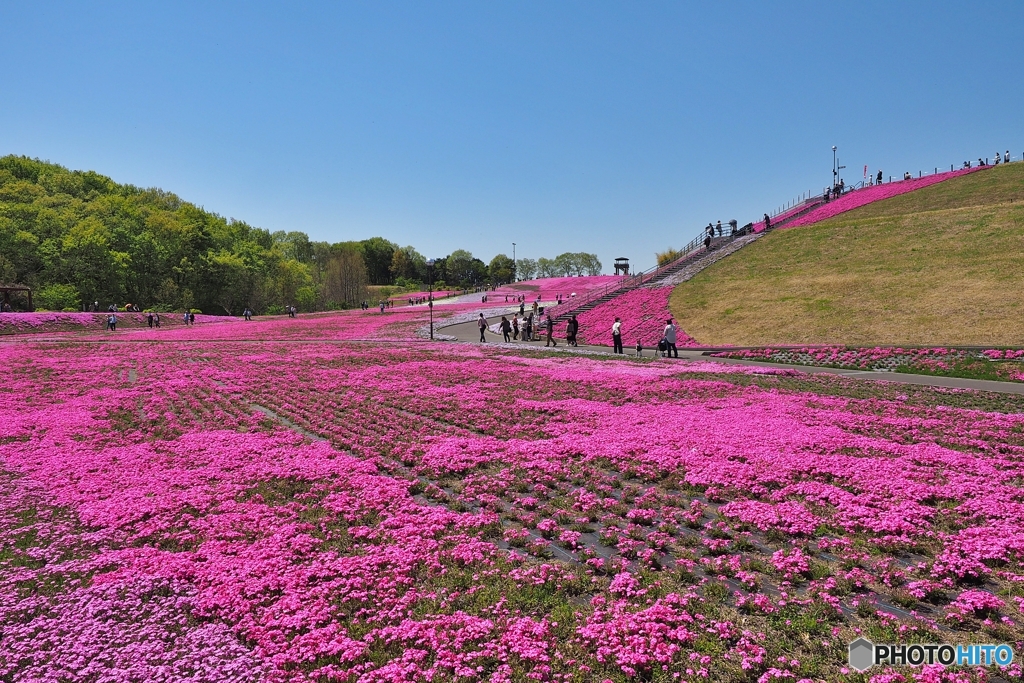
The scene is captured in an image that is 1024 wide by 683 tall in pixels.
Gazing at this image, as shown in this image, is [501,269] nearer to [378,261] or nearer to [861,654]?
[378,261]

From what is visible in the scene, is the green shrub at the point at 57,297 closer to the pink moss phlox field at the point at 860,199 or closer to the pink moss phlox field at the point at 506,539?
the pink moss phlox field at the point at 506,539

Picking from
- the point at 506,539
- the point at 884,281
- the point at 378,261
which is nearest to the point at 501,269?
the point at 378,261

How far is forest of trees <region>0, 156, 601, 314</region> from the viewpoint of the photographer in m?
63.9

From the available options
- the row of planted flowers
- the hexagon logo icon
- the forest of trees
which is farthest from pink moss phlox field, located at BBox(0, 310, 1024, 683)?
the forest of trees

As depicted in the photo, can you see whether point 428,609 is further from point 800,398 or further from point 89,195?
point 89,195

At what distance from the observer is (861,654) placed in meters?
4.50

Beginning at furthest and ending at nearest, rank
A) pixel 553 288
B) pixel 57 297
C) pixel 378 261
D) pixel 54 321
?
pixel 378 261, pixel 553 288, pixel 57 297, pixel 54 321

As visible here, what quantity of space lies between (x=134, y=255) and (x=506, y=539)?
3540 inches

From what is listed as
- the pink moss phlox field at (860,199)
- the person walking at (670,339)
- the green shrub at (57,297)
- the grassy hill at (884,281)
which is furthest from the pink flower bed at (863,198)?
the green shrub at (57,297)

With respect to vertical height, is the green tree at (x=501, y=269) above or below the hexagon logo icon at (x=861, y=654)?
above

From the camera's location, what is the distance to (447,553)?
262 inches

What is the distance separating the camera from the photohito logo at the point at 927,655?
14.4ft

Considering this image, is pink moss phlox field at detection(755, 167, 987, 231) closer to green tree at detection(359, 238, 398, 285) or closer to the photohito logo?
the photohito logo

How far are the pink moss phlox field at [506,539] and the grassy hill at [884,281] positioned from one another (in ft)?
49.1
